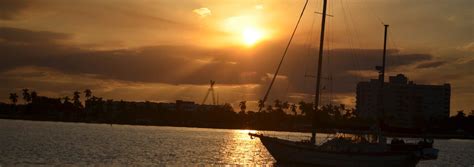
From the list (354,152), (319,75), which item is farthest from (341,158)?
(319,75)

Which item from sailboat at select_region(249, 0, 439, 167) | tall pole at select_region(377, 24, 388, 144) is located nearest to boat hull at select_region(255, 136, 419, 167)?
sailboat at select_region(249, 0, 439, 167)

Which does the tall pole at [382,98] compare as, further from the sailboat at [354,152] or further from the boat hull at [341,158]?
the boat hull at [341,158]

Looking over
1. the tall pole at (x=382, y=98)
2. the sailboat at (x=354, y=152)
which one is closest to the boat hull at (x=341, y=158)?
the sailboat at (x=354, y=152)

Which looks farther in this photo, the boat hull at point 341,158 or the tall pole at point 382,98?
the tall pole at point 382,98

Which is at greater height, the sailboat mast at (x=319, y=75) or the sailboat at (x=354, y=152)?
the sailboat mast at (x=319, y=75)

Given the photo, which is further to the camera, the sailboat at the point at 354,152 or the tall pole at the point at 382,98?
the tall pole at the point at 382,98

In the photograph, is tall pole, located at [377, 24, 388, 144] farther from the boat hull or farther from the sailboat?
the boat hull

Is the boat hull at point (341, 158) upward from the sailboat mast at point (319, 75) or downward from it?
downward

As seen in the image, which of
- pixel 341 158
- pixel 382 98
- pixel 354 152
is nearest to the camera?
pixel 354 152

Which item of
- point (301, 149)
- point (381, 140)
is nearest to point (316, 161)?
point (301, 149)

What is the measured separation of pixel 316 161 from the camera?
67812mm

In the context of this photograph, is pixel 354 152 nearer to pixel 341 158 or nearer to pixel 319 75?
pixel 341 158

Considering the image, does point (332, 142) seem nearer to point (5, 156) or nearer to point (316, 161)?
point (316, 161)

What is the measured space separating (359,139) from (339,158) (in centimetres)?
456
